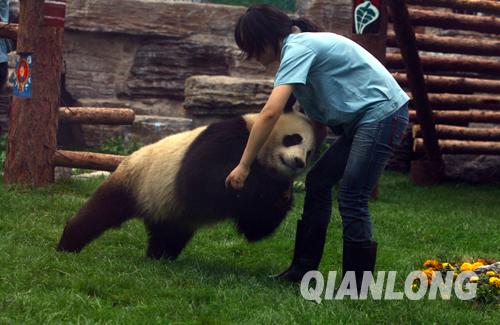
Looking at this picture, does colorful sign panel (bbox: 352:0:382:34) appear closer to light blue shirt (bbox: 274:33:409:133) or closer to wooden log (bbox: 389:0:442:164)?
wooden log (bbox: 389:0:442:164)

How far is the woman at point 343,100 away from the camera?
418cm

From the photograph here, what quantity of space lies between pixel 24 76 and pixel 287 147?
360cm

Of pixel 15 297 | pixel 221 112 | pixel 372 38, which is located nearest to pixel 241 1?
pixel 221 112

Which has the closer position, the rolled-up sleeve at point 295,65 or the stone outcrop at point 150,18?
the rolled-up sleeve at point 295,65

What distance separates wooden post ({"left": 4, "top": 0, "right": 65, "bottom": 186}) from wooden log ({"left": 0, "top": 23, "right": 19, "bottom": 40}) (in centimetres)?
16

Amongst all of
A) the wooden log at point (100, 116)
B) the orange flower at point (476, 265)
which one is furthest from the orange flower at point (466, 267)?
the wooden log at point (100, 116)

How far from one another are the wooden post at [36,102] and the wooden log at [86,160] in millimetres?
108

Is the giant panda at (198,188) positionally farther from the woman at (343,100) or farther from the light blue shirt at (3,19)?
the light blue shirt at (3,19)

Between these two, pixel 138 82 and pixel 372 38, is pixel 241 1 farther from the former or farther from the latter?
pixel 372 38

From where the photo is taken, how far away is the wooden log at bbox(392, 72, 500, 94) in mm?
9250

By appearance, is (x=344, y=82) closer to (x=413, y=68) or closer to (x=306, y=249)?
(x=306, y=249)

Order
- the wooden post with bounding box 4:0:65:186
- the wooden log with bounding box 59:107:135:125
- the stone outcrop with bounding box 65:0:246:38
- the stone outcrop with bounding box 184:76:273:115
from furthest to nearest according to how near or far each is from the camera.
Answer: the stone outcrop with bounding box 65:0:246:38, the stone outcrop with bounding box 184:76:273:115, the wooden log with bounding box 59:107:135:125, the wooden post with bounding box 4:0:65:186

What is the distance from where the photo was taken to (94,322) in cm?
373

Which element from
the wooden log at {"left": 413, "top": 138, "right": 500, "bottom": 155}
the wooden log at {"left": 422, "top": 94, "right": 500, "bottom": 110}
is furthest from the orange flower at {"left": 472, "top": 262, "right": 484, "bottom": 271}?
the wooden log at {"left": 413, "top": 138, "right": 500, "bottom": 155}
